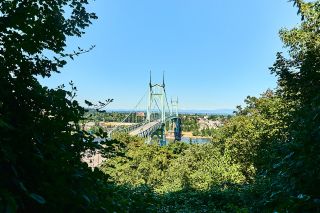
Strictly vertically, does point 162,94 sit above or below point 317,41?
above

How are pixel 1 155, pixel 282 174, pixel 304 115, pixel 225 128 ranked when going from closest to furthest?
pixel 1 155 → pixel 282 174 → pixel 304 115 → pixel 225 128

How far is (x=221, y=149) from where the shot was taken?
17.5m

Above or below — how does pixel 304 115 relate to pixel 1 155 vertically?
above

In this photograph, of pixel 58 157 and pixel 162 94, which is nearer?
pixel 58 157

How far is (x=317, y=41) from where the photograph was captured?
314 inches

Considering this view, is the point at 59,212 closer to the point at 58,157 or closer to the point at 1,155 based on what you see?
the point at 58,157

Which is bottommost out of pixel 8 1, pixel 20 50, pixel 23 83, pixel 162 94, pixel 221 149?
pixel 221 149

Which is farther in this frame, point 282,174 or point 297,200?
point 282,174

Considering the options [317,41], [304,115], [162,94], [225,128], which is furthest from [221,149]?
[162,94]

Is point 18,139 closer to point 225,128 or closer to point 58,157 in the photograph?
point 58,157

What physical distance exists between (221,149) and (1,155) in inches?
678

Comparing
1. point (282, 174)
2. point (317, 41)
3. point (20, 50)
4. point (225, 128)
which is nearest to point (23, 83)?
point (20, 50)

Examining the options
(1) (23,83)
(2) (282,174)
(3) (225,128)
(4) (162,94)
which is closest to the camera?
(1) (23,83)

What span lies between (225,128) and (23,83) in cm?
1630
